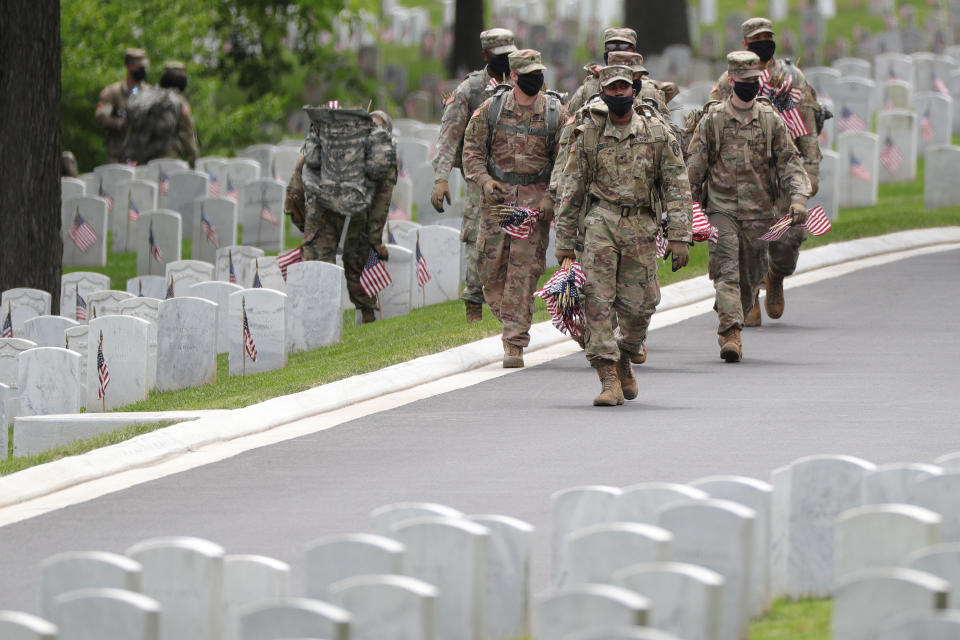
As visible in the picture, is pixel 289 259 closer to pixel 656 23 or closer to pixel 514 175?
pixel 514 175

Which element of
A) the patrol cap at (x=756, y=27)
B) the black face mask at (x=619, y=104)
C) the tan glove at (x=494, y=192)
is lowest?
the tan glove at (x=494, y=192)

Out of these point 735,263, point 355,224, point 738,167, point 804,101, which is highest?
point 804,101

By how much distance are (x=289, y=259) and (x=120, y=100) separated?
795cm

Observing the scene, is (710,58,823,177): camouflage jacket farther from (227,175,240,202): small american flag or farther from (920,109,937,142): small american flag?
(920,109,937,142): small american flag

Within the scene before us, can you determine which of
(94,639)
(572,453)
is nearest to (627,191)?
(572,453)

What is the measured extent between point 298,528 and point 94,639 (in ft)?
10.0

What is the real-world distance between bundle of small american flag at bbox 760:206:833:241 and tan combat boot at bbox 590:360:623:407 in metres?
2.45

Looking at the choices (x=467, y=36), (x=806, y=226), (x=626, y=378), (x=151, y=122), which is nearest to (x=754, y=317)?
(x=806, y=226)

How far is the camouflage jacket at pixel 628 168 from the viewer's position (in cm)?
1141

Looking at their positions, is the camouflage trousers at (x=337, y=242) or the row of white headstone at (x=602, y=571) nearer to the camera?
the row of white headstone at (x=602, y=571)

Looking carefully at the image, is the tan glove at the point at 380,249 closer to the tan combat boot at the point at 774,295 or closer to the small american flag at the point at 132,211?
the tan combat boot at the point at 774,295

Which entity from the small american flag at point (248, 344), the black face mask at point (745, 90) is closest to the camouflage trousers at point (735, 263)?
the black face mask at point (745, 90)

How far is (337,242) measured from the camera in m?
16.3

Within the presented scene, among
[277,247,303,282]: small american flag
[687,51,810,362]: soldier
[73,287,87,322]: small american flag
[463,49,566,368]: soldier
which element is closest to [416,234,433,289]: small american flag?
[277,247,303,282]: small american flag
